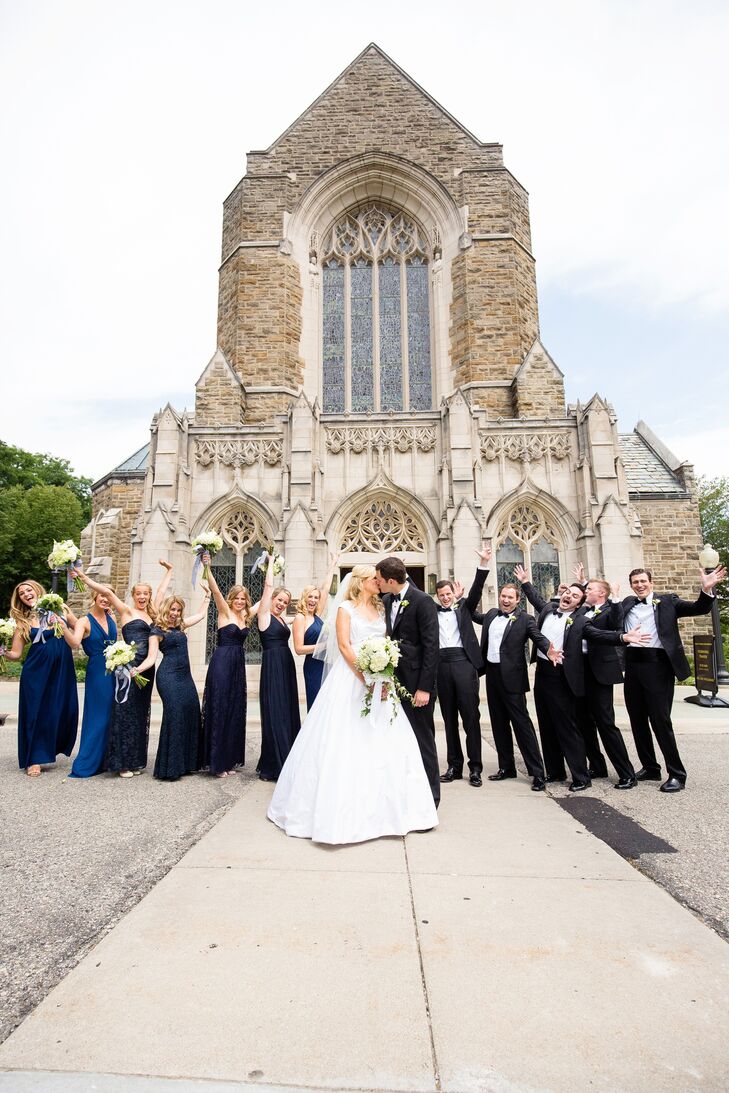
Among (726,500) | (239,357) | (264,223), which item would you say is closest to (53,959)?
(239,357)

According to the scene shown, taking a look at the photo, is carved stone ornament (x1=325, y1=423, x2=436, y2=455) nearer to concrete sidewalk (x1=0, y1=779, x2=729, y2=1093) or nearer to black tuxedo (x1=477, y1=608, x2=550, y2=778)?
black tuxedo (x1=477, y1=608, x2=550, y2=778)

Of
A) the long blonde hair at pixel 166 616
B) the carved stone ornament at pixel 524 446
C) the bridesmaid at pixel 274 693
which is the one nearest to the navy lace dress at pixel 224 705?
the bridesmaid at pixel 274 693

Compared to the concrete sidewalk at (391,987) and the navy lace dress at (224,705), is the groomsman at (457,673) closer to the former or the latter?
the navy lace dress at (224,705)

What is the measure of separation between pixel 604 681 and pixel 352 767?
276 cm

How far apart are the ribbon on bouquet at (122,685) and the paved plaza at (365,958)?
145cm

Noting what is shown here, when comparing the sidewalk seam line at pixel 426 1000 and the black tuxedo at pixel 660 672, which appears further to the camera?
the black tuxedo at pixel 660 672

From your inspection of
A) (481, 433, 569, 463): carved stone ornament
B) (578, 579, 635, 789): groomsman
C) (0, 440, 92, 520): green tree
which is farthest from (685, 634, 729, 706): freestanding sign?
(0, 440, 92, 520): green tree

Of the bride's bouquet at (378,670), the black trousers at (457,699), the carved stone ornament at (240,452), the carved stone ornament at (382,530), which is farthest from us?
the carved stone ornament at (240,452)

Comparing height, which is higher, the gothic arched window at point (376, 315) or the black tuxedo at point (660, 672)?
the gothic arched window at point (376, 315)

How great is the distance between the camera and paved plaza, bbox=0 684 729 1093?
1.69 metres

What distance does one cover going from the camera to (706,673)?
11.0 m

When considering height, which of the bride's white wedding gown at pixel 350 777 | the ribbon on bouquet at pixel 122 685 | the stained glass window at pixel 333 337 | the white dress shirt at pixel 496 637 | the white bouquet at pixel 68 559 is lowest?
the bride's white wedding gown at pixel 350 777

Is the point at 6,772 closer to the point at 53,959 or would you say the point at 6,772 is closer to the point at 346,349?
the point at 53,959

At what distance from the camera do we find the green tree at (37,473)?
123 ft
